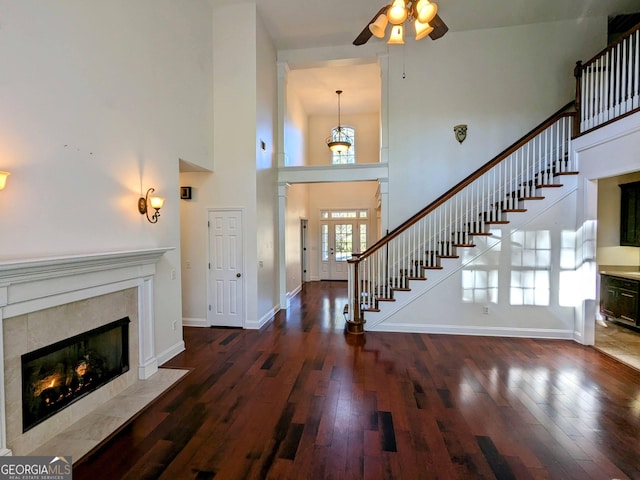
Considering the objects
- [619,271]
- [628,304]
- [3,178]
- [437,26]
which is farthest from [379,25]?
[619,271]

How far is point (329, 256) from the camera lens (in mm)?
10266

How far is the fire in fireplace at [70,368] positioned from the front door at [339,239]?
7.46 m

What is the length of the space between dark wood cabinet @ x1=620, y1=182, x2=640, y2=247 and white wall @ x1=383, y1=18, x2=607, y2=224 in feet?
6.18

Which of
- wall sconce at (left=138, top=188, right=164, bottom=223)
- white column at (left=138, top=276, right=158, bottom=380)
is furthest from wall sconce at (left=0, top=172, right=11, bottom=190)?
white column at (left=138, top=276, right=158, bottom=380)

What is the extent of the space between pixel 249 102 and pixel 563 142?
514 centimetres

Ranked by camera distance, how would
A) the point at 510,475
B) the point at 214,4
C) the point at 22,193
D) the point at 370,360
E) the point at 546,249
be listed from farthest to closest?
1. the point at 214,4
2. the point at 546,249
3. the point at 370,360
4. the point at 22,193
5. the point at 510,475

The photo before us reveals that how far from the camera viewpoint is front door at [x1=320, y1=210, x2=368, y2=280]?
1002 centimetres

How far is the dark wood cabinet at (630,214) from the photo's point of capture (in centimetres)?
489

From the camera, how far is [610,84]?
13.0 feet

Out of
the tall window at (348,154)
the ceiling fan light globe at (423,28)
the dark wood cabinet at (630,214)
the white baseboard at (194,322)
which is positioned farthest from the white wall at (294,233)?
the dark wood cabinet at (630,214)

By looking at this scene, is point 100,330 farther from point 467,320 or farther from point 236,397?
point 467,320

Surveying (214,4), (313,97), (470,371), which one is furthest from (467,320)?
(313,97)

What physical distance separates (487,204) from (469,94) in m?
2.41

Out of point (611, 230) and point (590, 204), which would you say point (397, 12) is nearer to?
point (590, 204)
